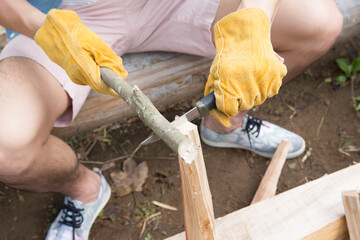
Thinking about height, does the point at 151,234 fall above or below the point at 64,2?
below

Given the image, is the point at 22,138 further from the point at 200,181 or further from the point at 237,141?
the point at 237,141

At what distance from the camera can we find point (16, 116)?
133 cm

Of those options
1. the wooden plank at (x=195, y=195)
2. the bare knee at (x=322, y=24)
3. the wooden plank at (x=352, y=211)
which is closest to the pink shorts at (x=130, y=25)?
the bare knee at (x=322, y=24)

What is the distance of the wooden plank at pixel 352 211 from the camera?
98 cm

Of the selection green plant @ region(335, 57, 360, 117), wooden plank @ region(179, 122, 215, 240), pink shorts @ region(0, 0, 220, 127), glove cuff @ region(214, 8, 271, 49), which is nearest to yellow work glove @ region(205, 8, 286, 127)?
glove cuff @ region(214, 8, 271, 49)

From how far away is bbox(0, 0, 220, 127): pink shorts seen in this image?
4.99ft

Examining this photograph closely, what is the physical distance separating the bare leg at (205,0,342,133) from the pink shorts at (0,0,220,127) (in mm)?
119

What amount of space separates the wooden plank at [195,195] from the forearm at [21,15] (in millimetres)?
1005

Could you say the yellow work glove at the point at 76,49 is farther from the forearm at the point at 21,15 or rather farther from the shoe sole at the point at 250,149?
the shoe sole at the point at 250,149

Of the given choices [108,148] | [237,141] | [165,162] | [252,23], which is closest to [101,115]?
[108,148]

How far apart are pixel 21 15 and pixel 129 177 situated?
120 cm

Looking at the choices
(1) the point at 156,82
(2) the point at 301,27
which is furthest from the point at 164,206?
(2) the point at 301,27

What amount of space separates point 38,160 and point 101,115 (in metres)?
0.78

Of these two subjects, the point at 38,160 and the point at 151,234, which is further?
the point at 151,234
